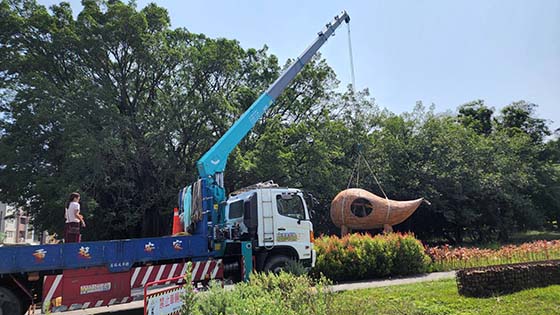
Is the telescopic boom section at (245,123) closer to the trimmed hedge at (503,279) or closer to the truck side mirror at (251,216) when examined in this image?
the truck side mirror at (251,216)

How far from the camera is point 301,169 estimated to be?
24.4 metres

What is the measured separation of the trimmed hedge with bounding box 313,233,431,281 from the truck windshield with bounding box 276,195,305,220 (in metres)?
2.64

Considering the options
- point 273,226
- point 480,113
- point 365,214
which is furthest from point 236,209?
point 480,113

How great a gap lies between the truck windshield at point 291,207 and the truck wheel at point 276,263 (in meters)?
1.13

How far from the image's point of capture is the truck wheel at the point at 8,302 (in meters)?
8.12

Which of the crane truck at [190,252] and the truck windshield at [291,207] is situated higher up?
the truck windshield at [291,207]

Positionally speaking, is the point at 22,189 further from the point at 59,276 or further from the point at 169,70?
the point at 59,276

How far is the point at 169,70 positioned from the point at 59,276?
1715cm

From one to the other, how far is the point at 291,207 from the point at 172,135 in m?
13.6

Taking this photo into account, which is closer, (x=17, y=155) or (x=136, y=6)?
(x=17, y=155)

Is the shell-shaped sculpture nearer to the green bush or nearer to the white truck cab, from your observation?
the white truck cab

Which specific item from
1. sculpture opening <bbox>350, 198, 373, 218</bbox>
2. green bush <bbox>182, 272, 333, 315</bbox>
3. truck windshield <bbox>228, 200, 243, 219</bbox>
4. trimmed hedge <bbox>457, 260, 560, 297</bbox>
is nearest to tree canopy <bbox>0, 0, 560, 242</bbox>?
sculpture opening <bbox>350, 198, 373, 218</bbox>

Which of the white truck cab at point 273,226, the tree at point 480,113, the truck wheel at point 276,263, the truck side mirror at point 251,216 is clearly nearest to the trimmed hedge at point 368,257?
the white truck cab at point 273,226

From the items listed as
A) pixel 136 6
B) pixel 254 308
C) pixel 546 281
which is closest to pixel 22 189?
pixel 136 6
